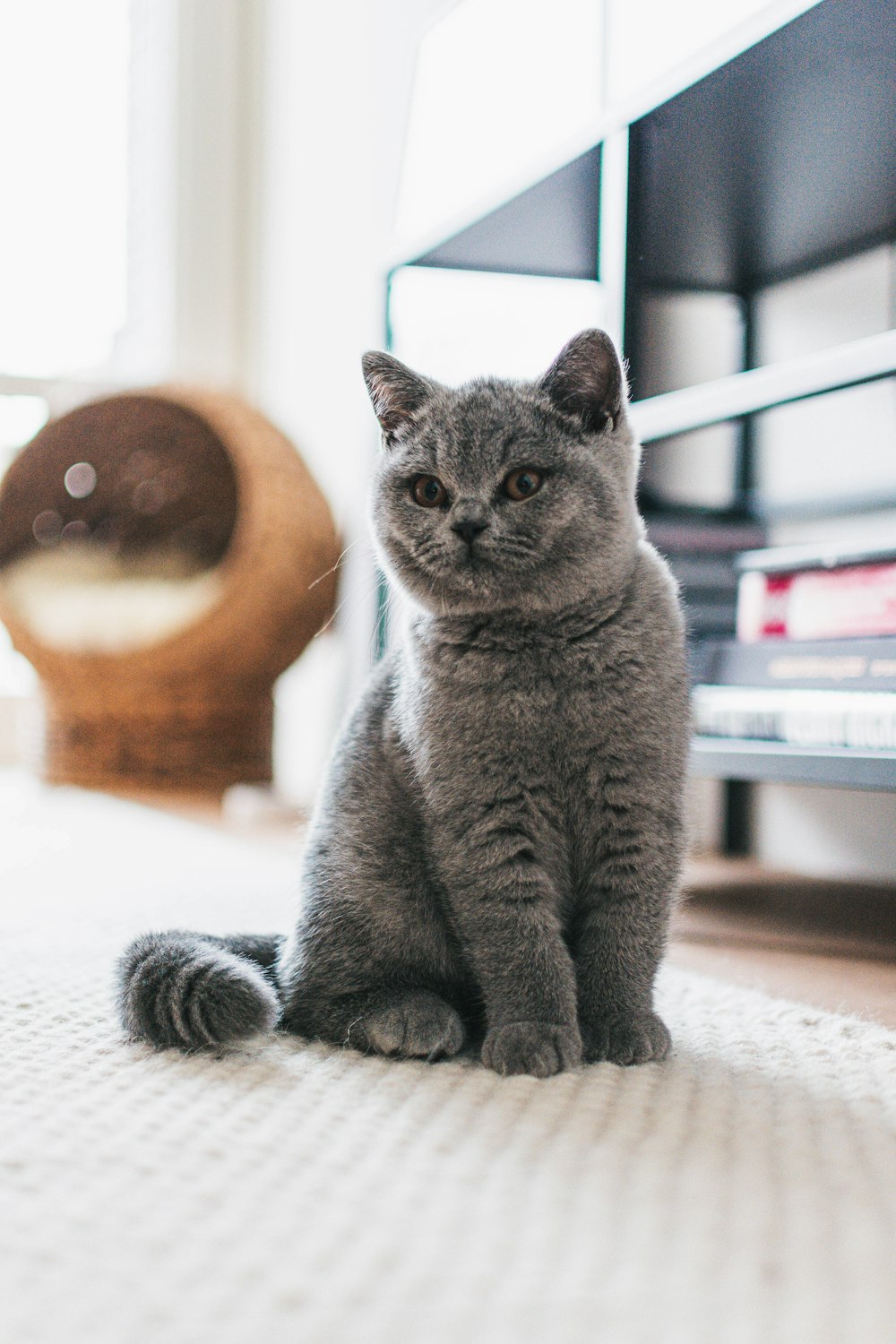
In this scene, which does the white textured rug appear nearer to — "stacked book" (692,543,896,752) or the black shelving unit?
"stacked book" (692,543,896,752)

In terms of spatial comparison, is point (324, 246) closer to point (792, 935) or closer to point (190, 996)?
point (792, 935)

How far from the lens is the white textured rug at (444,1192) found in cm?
51

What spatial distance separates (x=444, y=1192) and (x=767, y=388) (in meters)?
0.91

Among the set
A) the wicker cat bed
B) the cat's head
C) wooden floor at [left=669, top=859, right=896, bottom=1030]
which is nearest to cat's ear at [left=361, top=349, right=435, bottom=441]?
the cat's head

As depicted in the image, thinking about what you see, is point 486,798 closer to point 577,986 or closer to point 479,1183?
point 577,986

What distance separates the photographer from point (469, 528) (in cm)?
92

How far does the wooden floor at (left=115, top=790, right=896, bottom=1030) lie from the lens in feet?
3.76

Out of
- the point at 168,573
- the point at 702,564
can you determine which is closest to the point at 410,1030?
the point at 702,564

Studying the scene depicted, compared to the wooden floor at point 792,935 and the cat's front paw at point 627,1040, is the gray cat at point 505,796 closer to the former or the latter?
the cat's front paw at point 627,1040

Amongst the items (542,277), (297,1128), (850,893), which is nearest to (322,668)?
(542,277)

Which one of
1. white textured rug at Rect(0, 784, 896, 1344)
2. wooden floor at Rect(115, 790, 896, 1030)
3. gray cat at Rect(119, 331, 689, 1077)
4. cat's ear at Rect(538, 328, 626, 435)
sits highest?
cat's ear at Rect(538, 328, 626, 435)

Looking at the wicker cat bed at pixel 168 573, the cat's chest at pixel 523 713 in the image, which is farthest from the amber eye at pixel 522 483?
the wicker cat bed at pixel 168 573

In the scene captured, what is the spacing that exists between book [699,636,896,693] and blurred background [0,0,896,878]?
0.08ft

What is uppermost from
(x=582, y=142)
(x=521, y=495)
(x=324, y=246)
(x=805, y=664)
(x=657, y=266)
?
(x=324, y=246)
